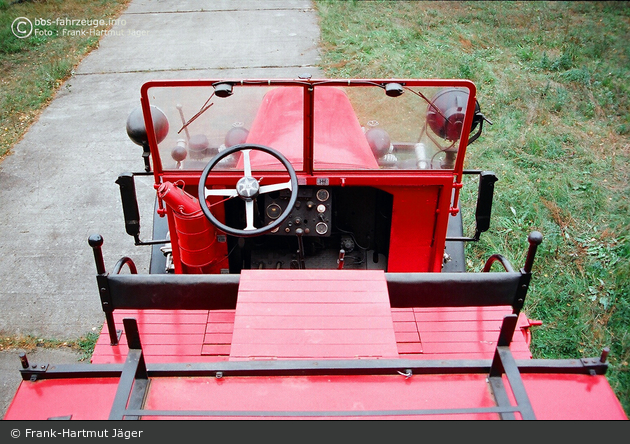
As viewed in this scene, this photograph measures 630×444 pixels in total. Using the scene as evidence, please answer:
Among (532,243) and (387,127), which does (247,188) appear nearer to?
(387,127)

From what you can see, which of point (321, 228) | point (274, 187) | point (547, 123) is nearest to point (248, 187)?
point (274, 187)

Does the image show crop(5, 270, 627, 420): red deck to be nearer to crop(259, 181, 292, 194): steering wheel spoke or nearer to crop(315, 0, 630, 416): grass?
crop(259, 181, 292, 194): steering wheel spoke

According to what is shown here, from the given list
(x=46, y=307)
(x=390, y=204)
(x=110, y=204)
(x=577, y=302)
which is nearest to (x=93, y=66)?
(x=110, y=204)

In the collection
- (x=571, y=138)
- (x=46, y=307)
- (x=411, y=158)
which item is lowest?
(x=46, y=307)

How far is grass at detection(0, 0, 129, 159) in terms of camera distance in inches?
333

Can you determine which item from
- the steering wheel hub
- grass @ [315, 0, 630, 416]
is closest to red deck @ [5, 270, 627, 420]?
the steering wheel hub

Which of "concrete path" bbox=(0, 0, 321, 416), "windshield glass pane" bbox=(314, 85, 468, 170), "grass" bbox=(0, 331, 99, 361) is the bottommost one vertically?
"grass" bbox=(0, 331, 99, 361)

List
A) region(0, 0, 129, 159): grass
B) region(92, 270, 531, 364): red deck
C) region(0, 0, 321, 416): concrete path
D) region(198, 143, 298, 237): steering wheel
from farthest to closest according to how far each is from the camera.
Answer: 1. region(0, 0, 129, 159): grass
2. region(0, 0, 321, 416): concrete path
3. region(198, 143, 298, 237): steering wheel
4. region(92, 270, 531, 364): red deck

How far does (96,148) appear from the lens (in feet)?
24.5

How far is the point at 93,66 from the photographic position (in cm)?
1023

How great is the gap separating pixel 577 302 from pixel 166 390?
382 cm

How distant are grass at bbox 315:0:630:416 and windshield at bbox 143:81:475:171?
2004mm

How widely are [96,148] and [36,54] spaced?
4518 mm

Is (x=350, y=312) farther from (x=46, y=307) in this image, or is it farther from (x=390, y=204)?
(x=46, y=307)
